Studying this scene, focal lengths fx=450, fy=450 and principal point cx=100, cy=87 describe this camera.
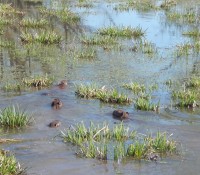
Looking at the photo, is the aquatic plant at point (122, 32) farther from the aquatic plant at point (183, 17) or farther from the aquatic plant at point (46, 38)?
the aquatic plant at point (183, 17)

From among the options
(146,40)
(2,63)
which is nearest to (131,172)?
(2,63)

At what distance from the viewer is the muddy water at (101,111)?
563cm

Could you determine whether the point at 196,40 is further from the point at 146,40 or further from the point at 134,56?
the point at 134,56

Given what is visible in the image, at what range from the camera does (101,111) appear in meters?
8.02

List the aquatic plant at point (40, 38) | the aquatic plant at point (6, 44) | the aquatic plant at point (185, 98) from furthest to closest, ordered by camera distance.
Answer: the aquatic plant at point (40, 38)
the aquatic plant at point (6, 44)
the aquatic plant at point (185, 98)

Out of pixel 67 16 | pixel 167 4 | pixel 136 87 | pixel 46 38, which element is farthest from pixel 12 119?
pixel 167 4

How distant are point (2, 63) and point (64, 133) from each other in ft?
16.3

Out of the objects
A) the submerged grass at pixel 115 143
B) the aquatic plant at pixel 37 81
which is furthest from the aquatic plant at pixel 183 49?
the submerged grass at pixel 115 143

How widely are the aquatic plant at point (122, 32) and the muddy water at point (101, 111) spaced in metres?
0.36

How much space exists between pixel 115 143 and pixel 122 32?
9.21m

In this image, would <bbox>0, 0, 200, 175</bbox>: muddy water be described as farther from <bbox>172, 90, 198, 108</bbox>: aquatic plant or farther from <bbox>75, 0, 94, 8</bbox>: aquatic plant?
<bbox>75, 0, 94, 8</bbox>: aquatic plant

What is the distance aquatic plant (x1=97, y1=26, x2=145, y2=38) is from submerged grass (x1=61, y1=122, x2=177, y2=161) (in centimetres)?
859

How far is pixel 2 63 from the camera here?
1105cm

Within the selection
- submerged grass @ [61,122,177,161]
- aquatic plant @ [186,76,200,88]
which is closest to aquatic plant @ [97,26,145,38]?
aquatic plant @ [186,76,200,88]
